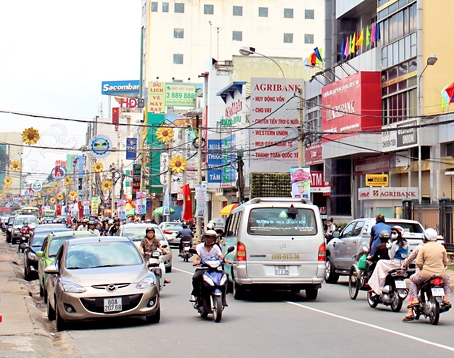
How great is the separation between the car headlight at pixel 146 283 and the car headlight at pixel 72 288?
0.91 meters

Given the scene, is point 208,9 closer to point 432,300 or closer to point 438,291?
point 432,300

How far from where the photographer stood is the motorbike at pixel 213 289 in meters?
13.7

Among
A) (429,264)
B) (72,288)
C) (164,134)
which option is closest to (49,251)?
(72,288)

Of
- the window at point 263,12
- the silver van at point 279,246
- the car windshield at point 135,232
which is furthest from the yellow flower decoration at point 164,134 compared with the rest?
the window at point 263,12

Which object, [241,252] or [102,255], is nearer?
[102,255]

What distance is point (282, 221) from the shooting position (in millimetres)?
17438

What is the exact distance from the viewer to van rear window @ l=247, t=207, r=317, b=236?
17.4 meters

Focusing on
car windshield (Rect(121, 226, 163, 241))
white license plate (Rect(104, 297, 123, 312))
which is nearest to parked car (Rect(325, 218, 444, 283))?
car windshield (Rect(121, 226, 163, 241))

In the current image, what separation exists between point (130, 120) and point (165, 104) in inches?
1166

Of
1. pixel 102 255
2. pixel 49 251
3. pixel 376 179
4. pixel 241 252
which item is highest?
pixel 376 179

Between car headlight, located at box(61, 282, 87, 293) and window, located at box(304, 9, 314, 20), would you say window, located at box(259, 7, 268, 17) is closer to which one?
window, located at box(304, 9, 314, 20)

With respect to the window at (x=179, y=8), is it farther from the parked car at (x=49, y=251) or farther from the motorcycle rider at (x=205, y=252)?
the motorcycle rider at (x=205, y=252)

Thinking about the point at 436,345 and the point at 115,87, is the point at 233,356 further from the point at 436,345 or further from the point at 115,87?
the point at 115,87

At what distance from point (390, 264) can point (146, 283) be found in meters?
5.41
